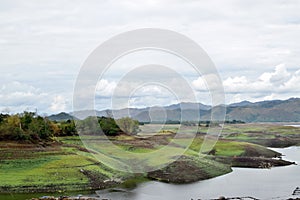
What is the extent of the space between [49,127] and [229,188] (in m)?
47.4

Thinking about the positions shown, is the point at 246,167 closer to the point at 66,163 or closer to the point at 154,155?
the point at 154,155

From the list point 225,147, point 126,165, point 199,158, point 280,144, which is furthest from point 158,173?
point 280,144

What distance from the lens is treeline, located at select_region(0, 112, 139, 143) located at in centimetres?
7594

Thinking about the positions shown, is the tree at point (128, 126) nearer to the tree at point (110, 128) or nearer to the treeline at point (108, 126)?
the treeline at point (108, 126)

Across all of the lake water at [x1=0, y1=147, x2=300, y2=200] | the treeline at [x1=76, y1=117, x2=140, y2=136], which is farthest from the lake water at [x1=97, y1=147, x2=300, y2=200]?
the treeline at [x1=76, y1=117, x2=140, y2=136]

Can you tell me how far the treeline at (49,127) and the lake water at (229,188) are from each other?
25.4 m

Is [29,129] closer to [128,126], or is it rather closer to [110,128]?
[110,128]

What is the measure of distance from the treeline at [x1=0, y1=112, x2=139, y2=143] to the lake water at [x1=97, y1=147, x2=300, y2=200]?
25434 millimetres

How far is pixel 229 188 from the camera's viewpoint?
54844mm

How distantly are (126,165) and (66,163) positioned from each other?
9959 millimetres

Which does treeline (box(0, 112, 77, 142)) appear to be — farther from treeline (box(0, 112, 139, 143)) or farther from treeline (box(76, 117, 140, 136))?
treeline (box(76, 117, 140, 136))

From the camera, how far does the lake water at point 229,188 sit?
49844 mm

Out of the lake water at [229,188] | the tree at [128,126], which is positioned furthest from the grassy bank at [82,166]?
the lake water at [229,188]

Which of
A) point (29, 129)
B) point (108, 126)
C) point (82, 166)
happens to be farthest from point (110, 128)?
point (82, 166)
